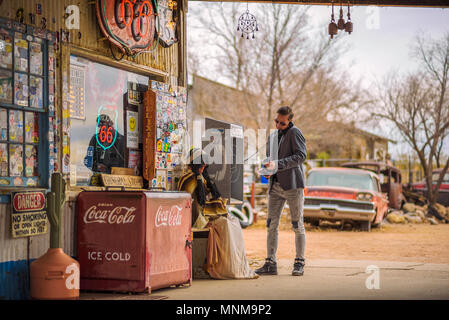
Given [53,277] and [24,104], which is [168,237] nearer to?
[53,277]

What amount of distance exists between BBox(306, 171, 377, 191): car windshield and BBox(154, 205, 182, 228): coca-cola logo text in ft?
39.7

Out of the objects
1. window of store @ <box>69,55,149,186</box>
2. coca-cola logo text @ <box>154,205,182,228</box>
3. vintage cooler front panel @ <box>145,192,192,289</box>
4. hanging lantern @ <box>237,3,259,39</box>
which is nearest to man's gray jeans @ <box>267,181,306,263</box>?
vintage cooler front panel @ <box>145,192,192,289</box>

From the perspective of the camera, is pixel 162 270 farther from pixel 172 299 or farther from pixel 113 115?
pixel 113 115

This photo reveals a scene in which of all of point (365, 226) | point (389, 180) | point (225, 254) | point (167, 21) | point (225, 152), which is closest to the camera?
point (225, 254)

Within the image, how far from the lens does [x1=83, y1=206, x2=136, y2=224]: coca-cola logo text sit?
6348mm

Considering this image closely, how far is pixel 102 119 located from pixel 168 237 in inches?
80.7

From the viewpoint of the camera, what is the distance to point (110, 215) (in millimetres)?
6418

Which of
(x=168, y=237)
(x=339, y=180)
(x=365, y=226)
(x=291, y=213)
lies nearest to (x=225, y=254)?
(x=291, y=213)

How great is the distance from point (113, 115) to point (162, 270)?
2.47 meters

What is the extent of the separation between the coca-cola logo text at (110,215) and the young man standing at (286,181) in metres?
2.25

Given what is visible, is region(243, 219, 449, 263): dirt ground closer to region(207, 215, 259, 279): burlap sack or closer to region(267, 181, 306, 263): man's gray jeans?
region(267, 181, 306, 263): man's gray jeans

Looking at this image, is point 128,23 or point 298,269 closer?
point 128,23

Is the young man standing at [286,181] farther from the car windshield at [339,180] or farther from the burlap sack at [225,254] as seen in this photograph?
the car windshield at [339,180]
